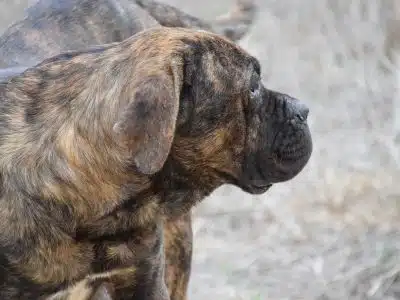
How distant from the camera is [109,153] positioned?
10.3 feet

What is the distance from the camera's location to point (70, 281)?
3342 millimetres

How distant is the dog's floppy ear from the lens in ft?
9.46

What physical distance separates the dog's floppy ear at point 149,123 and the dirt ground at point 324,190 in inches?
83.3

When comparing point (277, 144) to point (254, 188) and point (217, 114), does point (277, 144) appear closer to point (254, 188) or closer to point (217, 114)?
point (254, 188)

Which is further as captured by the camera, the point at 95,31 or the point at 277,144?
the point at 95,31

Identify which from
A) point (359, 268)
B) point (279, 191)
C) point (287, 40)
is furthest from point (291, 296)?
point (287, 40)

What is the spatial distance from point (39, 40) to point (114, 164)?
4.28 feet

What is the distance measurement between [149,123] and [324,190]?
9.68 feet

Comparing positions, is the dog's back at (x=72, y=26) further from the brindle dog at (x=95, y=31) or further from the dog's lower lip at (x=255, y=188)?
the dog's lower lip at (x=255, y=188)

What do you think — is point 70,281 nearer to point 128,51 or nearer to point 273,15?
point 128,51

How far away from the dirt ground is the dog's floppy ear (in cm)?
212

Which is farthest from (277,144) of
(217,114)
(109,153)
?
(109,153)

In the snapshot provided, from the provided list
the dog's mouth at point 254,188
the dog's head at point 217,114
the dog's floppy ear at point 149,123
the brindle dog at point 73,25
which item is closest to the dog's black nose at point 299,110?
the dog's head at point 217,114

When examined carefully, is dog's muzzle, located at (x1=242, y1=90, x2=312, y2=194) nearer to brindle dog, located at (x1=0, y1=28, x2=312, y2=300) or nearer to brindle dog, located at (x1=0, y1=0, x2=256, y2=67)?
brindle dog, located at (x1=0, y1=28, x2=312, y2=300)
